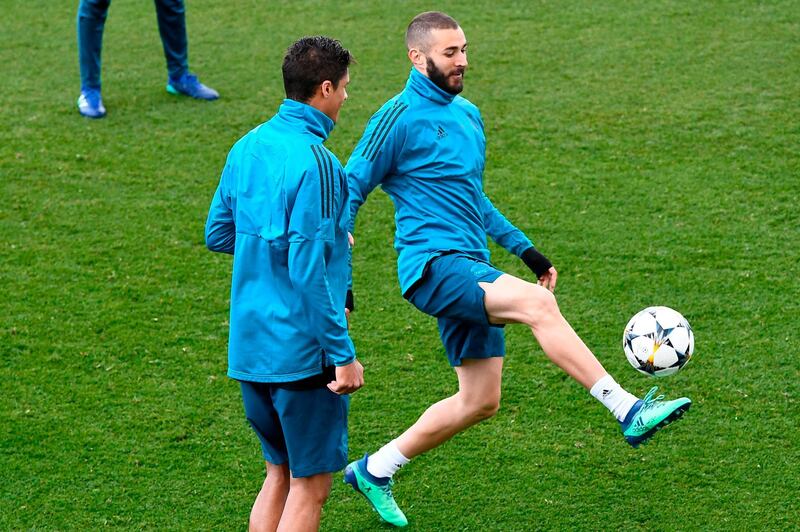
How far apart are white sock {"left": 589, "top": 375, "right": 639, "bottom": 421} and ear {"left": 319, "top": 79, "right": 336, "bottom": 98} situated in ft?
4.84

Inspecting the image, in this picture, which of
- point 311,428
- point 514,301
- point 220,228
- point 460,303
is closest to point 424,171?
point 460,303

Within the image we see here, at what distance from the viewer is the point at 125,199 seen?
25.5 feet

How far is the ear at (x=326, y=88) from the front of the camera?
12.4ft

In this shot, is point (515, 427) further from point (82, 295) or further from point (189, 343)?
point (82, 295)

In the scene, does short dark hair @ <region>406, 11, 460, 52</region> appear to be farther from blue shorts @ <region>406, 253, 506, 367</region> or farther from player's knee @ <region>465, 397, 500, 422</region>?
player's knee @ <region>465, 397, 500, 422</region>

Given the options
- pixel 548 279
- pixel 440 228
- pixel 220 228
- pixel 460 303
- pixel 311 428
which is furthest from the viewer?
pixel 548 279

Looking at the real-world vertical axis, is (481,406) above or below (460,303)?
below

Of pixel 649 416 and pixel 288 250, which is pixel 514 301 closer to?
pixel 649 416

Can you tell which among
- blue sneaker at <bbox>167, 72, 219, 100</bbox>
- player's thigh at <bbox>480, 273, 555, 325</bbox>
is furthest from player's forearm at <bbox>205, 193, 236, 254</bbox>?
blue sneaker at <bbox>167, 72, 219, 100</bbox>

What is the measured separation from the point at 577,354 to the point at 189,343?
263 cm

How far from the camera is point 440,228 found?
459 cm

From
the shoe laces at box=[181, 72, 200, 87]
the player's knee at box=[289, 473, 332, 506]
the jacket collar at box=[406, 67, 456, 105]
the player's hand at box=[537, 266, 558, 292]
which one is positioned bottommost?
the player's knee at box=[289, 473, 332, 506]

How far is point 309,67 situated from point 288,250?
621mm

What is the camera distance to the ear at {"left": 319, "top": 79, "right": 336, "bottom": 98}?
3.78m
